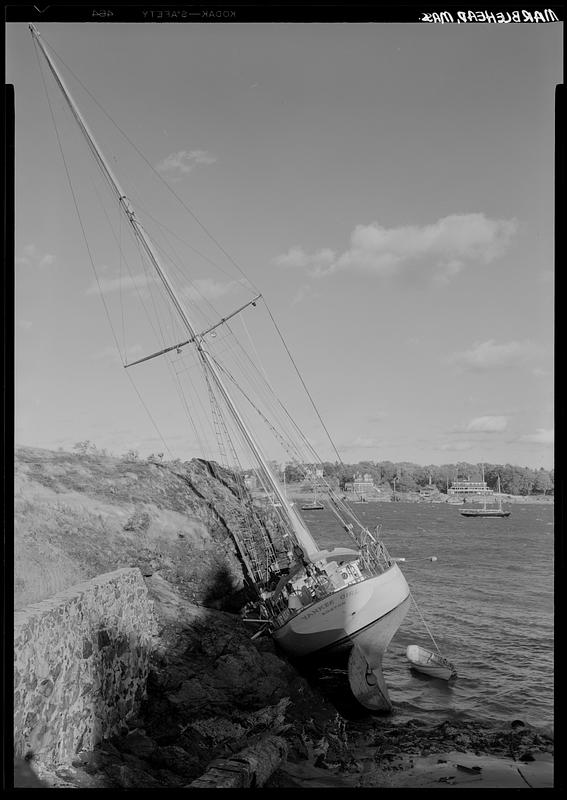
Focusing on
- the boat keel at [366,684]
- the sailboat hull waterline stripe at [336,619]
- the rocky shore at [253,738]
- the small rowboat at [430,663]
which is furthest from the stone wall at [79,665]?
the small rowboat at [430,663]

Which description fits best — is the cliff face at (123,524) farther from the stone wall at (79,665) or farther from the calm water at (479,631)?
the calm water at (479,631)

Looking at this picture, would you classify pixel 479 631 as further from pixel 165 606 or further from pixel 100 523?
pixel 100 523

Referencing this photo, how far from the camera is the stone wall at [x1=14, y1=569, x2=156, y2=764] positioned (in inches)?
239

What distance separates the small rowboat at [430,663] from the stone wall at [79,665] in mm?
8032

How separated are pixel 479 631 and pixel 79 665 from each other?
1522 cm

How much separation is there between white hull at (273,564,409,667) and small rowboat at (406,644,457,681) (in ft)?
6.16

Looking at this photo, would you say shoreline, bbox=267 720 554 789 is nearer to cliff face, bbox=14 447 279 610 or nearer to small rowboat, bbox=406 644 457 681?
small rowboat, bbox=406 644 457 681

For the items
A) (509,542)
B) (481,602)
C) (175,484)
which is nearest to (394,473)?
(509,542)

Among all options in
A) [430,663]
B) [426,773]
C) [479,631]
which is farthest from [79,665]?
[479,631]

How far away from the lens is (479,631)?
19.0 metres

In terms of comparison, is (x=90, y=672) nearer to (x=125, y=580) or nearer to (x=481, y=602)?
(x=125, y=580)

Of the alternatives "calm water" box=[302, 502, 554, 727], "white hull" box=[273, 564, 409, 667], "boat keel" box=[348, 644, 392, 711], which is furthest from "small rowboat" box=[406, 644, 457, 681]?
"boat keel" box=[348, 644, 392, 711]
